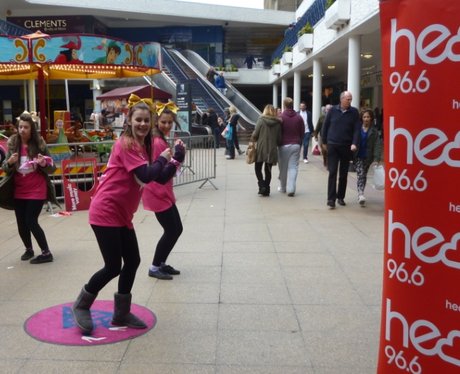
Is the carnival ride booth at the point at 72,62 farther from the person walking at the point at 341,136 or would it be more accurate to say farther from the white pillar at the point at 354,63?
the white pillar at the point at 354,63

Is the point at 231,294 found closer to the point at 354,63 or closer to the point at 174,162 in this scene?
the point at 174,162

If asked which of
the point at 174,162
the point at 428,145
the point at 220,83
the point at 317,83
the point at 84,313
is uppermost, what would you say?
the point at 220,83

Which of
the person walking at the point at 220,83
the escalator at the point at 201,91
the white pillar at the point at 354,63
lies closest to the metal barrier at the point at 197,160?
the white pillar at the point at 354,63

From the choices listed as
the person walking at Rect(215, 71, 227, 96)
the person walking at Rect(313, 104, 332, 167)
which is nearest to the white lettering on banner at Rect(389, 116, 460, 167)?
the person walking at Rect(313, 104, 332, 167)

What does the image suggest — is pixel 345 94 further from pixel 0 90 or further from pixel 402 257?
pixel 0 90

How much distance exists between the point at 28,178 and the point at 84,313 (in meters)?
2.30

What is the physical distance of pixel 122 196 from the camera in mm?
3734

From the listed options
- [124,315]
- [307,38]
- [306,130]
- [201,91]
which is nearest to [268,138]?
[124,315]

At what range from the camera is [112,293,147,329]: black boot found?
13.1 feet

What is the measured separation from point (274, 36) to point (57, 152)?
41.2 metres

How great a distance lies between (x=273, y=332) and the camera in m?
3.93

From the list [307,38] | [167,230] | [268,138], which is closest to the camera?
[167,230]

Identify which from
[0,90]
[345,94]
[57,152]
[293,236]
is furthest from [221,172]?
[0,90]

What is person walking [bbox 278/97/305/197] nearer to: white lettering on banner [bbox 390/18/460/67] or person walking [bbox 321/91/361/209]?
person walking [bbox 321/91/361/209]
